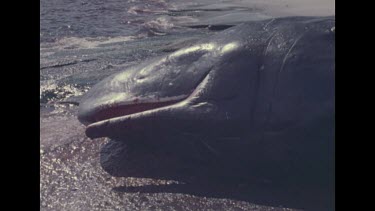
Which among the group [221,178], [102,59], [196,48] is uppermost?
[196,48]

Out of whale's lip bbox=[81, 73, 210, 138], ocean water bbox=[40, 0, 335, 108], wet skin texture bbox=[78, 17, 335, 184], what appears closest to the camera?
wet skin texture bbox=[78, 17, 335, 184]

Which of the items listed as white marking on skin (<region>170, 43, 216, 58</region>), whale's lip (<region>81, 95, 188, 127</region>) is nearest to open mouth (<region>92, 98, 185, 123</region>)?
whale's lip (<region>81, 95, 188, 127</region>)

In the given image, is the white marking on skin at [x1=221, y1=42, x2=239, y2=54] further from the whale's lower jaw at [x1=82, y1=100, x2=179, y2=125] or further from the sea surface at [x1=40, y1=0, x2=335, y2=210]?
the sea surface at [x1=40, y1=0, x2=335, y2=210]

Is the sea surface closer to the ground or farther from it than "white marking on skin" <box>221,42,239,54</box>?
closer to the ground

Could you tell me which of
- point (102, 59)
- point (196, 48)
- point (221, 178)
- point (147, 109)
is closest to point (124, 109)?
point (147, 109)

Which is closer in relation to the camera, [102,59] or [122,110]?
[122,110]

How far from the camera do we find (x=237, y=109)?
3078 mm

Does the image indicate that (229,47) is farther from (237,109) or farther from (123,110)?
(123,110)

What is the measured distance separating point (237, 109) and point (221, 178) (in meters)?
0.38

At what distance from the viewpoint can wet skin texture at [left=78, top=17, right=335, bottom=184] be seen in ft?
9.84
